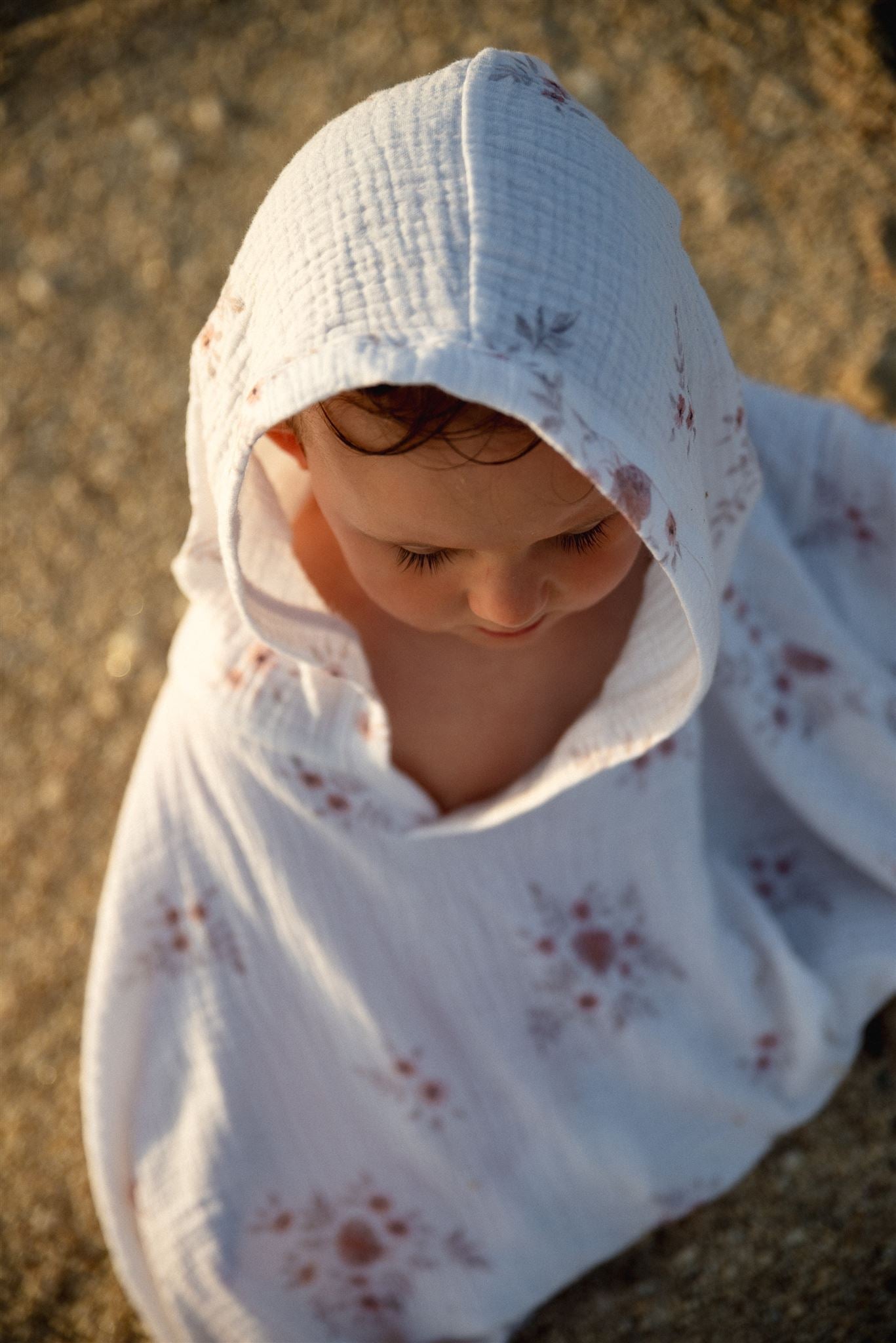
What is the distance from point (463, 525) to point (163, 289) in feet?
4.67

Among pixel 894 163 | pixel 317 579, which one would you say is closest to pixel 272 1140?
pixel 317 579

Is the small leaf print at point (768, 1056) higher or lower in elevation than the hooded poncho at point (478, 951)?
lower

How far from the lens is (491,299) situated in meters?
0.65

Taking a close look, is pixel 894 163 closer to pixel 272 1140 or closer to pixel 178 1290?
pixel 272 1140

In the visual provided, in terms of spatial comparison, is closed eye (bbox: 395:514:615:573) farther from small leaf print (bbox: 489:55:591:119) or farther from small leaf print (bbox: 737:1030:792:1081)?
small leaf print (bbox: 737:1030:792:1081)

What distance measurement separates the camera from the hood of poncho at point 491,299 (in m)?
0.65

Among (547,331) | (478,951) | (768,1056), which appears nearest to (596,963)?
(478,951)

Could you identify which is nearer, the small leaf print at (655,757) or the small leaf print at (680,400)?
the small leaf print at (680,400)

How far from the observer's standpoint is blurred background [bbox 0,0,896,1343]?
145 cm

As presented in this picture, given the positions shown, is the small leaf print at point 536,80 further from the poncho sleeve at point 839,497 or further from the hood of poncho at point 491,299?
the poncho sleeve at point 839,497

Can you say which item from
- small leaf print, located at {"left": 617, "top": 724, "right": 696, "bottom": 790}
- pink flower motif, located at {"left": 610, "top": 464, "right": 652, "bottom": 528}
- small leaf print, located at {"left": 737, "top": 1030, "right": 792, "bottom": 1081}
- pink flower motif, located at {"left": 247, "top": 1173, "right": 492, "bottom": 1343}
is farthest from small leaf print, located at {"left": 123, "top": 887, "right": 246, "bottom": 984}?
pink flower motif, located at {"left": 610, "top": 464, "right": 652, "bottom": 528}

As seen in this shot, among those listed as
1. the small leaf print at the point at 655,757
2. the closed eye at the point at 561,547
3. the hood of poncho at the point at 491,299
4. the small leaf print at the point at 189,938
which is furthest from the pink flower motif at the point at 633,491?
the small leaf print at the point at 189,938

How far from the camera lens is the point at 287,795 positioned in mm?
1067

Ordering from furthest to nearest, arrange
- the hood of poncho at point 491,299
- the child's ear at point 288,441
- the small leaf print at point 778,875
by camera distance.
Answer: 1. the small leaf print at point 778,875
2. the child's ear at point 288,441
3. the hood of poncho at point 491,299
